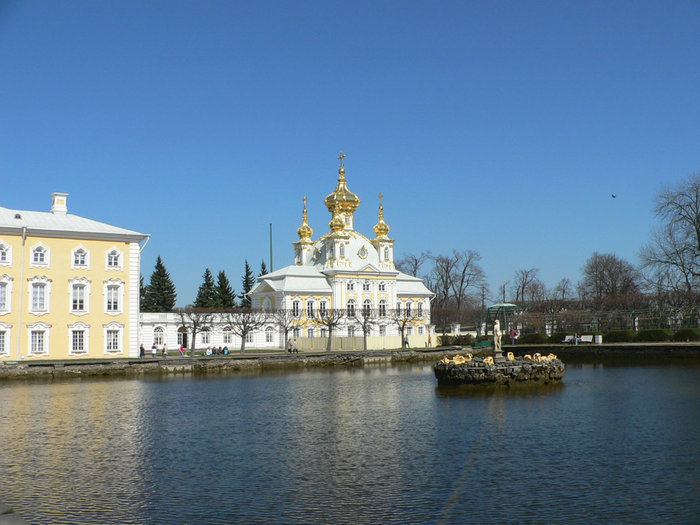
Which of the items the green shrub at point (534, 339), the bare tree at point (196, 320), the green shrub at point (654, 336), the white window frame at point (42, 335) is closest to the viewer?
the white window frame at point (42, 335)

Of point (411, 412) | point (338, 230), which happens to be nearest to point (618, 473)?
point (411, 412)

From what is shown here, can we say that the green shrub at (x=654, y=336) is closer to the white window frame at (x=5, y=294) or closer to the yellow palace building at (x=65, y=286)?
the yellow palace building at (x=65, y=286)

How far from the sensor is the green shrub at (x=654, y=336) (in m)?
50.4

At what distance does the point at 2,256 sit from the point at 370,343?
2925 centimetres

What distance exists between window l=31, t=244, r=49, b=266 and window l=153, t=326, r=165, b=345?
14232 millimetres

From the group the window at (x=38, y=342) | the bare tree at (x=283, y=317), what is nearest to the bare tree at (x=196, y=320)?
the bare tree at (x=283, y=317)

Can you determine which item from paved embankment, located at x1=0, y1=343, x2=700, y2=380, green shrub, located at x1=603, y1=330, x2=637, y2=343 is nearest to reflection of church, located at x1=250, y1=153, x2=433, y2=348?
paved embankment, located at x1=0, y1=343, x2=700, y2=380

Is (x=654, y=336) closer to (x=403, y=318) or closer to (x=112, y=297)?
(x=403, y=318)

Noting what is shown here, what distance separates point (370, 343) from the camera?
61938 millimetres

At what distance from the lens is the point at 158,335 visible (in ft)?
190

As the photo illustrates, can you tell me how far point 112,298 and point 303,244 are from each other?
38.4 metres

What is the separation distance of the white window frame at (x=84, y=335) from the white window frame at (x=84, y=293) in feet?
2.39

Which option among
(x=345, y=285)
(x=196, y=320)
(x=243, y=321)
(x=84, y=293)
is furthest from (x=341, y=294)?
(x=84, y=293)

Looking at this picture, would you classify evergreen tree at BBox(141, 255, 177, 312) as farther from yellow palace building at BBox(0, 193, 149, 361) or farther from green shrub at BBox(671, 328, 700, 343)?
green shrub at BBox(671, 328, 700, 343)
